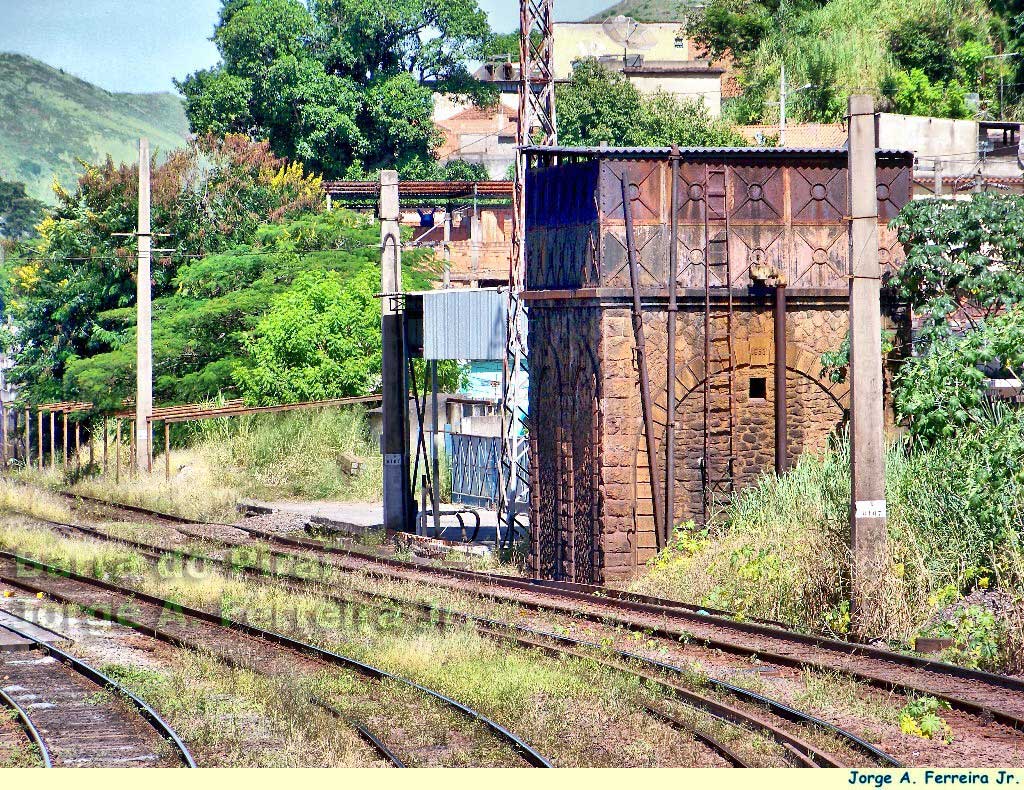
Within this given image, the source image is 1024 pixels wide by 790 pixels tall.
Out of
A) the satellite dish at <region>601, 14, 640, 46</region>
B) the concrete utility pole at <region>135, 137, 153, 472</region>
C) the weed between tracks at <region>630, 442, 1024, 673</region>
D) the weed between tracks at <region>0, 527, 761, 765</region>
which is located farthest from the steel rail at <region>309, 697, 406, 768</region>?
the satellite dish at <region>601, 14, 640, 46</region>

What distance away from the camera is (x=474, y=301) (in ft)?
70.9

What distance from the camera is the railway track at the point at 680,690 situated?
9258mm

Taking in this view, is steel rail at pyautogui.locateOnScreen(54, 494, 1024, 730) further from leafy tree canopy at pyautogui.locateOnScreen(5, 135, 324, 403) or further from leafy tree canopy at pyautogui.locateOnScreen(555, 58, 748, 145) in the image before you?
leafy tree canopy at pyautogui.locateOnScreen(555, 58, 748, 145)

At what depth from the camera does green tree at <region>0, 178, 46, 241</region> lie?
104m

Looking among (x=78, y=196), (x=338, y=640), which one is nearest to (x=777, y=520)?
(x=338, y=640)

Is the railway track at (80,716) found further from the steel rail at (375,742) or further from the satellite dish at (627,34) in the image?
the satellite dish at (627,34)

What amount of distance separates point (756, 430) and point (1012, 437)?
14.9ft

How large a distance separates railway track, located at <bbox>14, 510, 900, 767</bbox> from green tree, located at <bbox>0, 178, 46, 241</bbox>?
310 feet

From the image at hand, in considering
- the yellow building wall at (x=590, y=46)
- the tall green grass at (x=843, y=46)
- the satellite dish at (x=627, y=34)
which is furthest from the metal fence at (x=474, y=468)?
the satellite dish at (x=627, y=34)

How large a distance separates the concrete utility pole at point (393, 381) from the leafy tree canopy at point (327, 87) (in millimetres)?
39599

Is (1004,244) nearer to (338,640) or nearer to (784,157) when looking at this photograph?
(784,157)

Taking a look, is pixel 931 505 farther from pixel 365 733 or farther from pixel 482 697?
pixel 365 733

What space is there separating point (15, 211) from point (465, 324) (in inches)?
3642
